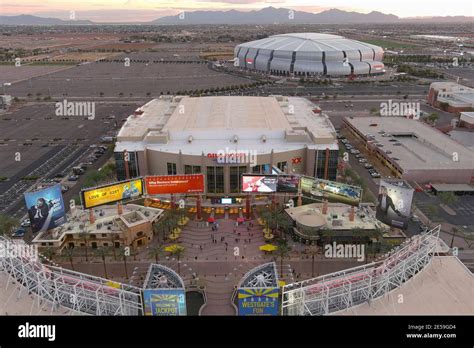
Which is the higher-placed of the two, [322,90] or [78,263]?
[322,90]

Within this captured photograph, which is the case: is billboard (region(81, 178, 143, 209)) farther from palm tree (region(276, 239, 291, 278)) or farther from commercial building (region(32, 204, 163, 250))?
palm tree (region(276, 239, 291, 278))

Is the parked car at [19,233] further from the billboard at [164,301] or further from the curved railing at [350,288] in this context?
the curved railing at [350,288]

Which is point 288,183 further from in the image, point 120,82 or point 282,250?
point 120,82

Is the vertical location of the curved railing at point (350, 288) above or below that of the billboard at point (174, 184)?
below

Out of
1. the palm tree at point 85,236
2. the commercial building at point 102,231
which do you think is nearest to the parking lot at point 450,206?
the commercial building at point 102,231
